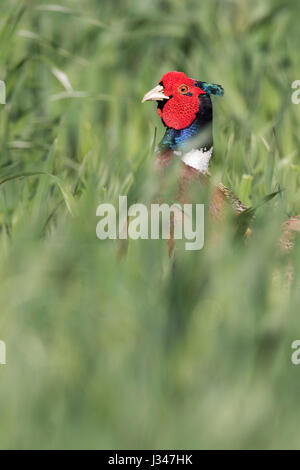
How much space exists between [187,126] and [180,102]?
2.8 inches

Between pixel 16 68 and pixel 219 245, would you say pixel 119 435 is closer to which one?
pixel 219 245

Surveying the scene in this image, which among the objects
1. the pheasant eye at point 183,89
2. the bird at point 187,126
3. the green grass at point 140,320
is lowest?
the green grass at point 140,320

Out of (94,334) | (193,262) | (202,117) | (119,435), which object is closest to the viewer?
(119,435)

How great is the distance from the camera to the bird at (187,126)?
9.13ft

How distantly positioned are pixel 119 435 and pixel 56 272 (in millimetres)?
596

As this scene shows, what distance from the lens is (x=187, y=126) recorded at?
2.85 meters

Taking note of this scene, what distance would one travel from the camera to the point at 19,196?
304cm

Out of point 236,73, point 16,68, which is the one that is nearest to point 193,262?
point 16,68

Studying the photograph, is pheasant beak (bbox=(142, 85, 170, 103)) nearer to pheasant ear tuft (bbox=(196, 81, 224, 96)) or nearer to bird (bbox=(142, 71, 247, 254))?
bird (bbox=(142, 71, 247, 254))

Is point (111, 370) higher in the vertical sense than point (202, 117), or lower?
lower

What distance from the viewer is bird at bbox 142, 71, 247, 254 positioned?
2.78m

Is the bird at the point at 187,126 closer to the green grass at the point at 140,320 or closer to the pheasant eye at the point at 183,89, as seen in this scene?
the pheasant eye at the point at 183,89

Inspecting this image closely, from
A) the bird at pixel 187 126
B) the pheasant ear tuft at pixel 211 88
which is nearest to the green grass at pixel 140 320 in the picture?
the bird at pixel 187 126

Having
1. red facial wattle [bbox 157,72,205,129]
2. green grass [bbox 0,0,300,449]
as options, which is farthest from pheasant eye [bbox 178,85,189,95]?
green grass [bbox 0,0,300,449]
